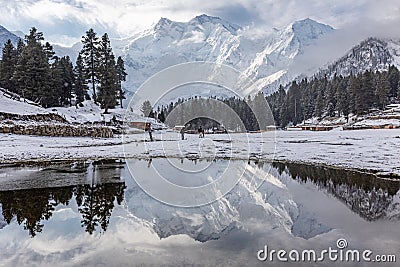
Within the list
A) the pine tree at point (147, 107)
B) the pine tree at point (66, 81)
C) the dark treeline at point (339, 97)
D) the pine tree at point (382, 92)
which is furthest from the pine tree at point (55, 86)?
the pine tree at point (382, 92)

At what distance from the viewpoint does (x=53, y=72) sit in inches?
2645

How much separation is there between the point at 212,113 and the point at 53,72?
37.3 metres

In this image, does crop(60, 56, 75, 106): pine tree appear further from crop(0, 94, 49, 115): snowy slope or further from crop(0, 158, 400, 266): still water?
crop(0, 158, 400, 266): still water

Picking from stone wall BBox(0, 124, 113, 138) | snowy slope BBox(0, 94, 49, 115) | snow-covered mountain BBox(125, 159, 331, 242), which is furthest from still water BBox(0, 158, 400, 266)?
snowy slope BBox(0, 94, 49, 115)

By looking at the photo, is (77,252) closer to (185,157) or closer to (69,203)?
(69,203)

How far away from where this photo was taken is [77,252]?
8.14 metres

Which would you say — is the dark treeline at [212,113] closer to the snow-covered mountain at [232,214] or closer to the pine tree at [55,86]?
the snow-covered mountain at [232,214]

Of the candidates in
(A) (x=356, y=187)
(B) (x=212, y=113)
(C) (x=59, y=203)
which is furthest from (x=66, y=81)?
(A) (x=356, y=187)

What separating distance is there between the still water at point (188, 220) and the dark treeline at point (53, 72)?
46972mm

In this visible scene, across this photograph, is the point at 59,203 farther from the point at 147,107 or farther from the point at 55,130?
the point at 147,107

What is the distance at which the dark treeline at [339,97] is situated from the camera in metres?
103

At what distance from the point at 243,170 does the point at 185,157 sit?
8167 millimetres

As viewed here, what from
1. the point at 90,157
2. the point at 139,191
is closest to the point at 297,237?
the point at 139,191

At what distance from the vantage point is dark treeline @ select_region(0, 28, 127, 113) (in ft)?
195
